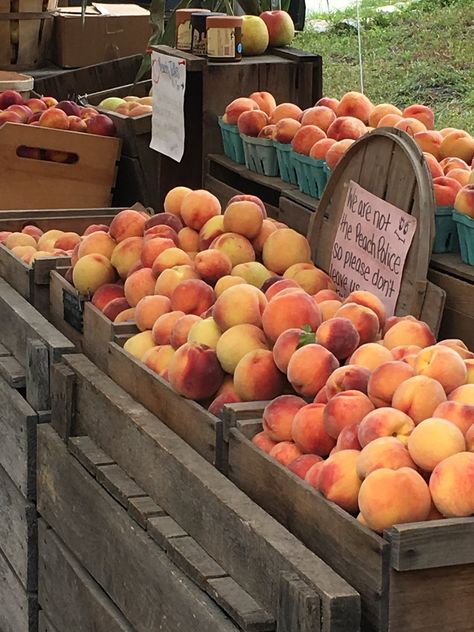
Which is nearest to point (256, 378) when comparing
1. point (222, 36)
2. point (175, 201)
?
point (175, 201)

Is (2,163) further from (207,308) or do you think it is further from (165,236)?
(207,308)

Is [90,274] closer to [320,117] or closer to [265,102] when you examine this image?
[320,117]

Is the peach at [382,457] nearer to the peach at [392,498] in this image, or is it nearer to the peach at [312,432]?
the peach at [392,498]

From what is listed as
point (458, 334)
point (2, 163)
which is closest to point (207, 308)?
point (458, 334)

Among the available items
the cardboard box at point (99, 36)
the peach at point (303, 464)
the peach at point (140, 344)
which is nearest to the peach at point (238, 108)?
the peach at point (140, 344)

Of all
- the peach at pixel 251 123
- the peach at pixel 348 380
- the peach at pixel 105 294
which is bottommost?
the peach at pixel 105 294

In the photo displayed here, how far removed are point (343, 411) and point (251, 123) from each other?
1540 millimetres

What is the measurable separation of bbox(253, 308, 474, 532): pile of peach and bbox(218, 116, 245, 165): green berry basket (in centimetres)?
121

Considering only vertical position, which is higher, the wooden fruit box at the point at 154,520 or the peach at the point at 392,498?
the peach at the point at 392,498

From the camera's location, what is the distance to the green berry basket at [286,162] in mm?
2994

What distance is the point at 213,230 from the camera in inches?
107

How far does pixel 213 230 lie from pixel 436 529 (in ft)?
4.41

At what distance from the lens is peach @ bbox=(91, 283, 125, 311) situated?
8.73 ft

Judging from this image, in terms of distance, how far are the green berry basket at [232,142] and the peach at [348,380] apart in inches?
58.4
